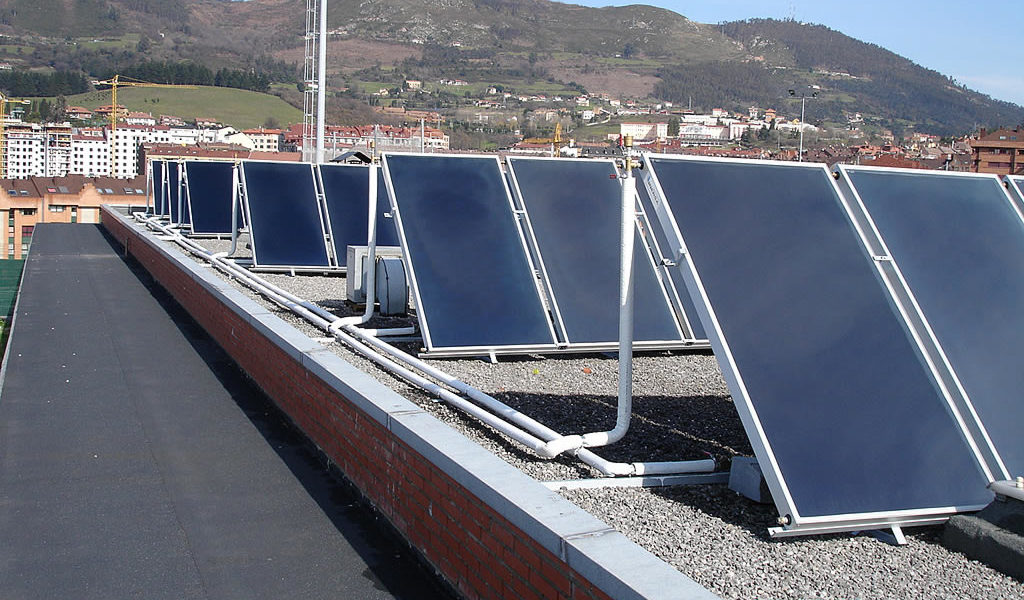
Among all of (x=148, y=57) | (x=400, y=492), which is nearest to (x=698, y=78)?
(x=148, y=57)

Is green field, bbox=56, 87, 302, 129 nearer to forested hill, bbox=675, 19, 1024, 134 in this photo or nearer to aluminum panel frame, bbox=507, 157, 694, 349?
forested hill, bbox=675, 19, 1024, 134

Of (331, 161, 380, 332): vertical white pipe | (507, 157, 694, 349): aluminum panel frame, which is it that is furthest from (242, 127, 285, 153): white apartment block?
(507, 157, 694, 349): aluminum panel frame

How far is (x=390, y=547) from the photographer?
5.14 meters

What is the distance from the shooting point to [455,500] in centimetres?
450

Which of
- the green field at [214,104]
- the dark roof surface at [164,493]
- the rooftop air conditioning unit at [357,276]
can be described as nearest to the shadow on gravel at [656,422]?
the dark roof surface at [164,493]

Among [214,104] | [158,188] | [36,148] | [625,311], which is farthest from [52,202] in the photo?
[214,104]

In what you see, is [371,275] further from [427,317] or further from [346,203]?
[346,203]

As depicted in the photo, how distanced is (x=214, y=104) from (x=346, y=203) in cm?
14694

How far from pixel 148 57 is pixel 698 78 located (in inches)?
4345

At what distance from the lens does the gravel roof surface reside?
3.76 meters

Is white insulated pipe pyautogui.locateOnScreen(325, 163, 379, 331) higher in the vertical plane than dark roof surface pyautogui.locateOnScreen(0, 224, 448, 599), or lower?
higher

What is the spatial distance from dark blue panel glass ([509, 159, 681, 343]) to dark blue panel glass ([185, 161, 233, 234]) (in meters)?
13.1

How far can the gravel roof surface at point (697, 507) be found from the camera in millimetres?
3758

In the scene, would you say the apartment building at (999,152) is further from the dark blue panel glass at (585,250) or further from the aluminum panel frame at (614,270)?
the dark blue panel glass at (585,250)
